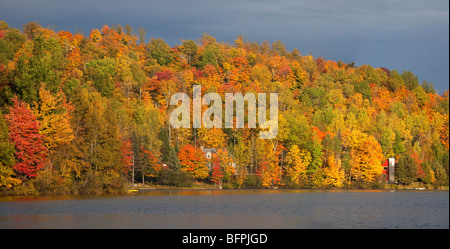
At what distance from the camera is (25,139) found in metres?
64.2

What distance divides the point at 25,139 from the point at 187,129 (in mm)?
47557

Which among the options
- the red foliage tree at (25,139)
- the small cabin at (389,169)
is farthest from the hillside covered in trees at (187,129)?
the small cabin at (389,169)

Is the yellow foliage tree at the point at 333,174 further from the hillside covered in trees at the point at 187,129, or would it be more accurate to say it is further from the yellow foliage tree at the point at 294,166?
the yellow foliage tree at the point at 294,166

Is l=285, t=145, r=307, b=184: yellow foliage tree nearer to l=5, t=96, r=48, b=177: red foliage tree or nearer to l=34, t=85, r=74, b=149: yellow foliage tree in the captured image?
l=34, t=85, r=74, b=149: yellow foliage tree

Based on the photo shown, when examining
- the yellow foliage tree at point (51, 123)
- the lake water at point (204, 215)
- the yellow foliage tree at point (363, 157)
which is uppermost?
the yellow foliage tree at point (51, 123)

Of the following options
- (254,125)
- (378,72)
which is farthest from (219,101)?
(378,72)

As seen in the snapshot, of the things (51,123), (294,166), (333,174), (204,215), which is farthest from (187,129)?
(204,215)

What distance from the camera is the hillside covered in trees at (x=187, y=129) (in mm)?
67812

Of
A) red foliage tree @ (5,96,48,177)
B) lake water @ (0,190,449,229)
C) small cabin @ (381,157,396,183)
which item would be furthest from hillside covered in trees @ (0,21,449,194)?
lake water @ (0,190,449,229)

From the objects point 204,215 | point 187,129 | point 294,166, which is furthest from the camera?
point 187,129

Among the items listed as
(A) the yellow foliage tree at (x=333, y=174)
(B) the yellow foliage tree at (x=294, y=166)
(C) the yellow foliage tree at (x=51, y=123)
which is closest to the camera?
(C) the yellow foliage tree at (x=51, y=123)

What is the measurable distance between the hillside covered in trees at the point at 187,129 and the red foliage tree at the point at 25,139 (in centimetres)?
15

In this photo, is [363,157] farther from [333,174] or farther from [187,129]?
[187,129]

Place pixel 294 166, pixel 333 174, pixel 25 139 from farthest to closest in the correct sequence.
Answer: pixel 333 174
pixel 294 166
pixel 25 139
